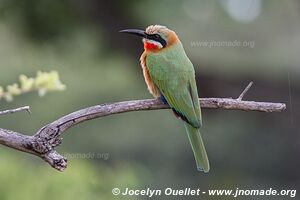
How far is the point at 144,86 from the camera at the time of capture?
2264mm

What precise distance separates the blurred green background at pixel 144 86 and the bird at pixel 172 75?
1.29ft

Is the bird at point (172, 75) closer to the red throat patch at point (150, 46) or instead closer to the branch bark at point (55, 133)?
the red throat patch at point (150, 46)

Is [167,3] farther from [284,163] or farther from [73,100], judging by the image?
[284,163]

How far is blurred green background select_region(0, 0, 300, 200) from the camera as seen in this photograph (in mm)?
2201

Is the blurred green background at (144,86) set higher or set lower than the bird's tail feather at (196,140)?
higher

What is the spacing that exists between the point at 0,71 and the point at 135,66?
1.77 ft

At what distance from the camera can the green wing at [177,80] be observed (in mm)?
1595

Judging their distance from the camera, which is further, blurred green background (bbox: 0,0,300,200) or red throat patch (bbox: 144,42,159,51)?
blurred green background (bbox: 0,0,300,200)
